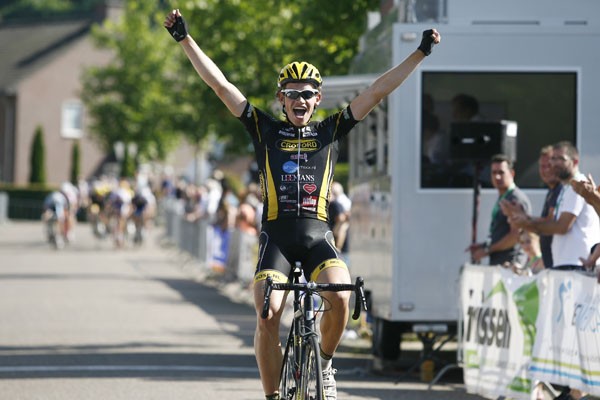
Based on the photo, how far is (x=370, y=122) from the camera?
14.5 metres

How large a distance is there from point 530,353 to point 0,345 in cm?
669

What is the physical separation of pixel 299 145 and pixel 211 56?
1080 inches

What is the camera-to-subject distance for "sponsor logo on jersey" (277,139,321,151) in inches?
314

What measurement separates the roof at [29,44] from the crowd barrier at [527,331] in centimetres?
7366

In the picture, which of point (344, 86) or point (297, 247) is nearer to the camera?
point (297, 247)

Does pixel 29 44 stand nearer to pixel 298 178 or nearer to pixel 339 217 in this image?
pixel 339 217

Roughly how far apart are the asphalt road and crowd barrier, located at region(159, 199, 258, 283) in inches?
17.6

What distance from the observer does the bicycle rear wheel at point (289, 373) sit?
7.54 m

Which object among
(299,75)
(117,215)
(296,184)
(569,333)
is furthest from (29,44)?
(296,184)

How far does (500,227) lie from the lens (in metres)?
12.0

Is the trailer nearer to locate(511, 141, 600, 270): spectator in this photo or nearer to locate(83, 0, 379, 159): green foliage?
locate(511, 141, 600, 270): spectator

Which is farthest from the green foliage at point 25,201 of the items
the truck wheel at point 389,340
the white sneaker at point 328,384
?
the white sneaker at point 328,384

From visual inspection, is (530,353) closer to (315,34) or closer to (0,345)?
(0,345)

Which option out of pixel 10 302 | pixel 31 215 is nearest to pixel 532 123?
pixel 10 302
